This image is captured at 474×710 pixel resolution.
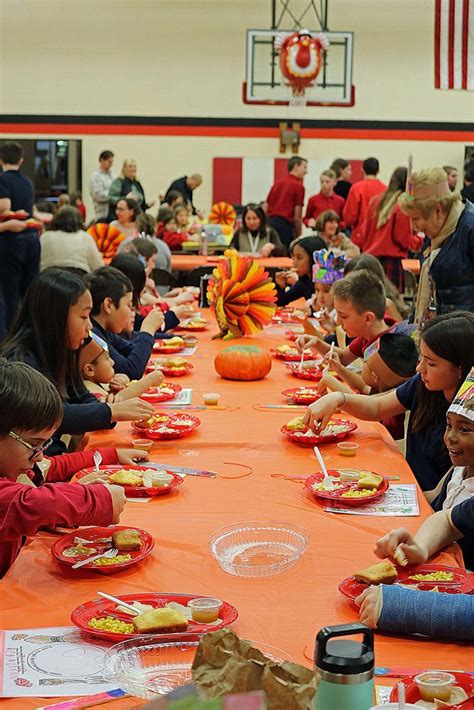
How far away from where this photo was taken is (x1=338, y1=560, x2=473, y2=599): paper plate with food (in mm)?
2070

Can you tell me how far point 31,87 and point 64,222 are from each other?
8210 millimetres

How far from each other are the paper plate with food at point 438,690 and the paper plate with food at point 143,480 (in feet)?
4.15

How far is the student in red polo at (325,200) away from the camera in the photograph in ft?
39.8

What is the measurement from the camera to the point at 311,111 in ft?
52.4

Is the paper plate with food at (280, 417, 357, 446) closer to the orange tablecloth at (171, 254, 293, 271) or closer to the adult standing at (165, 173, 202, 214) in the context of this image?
the orange tablecloth at (171, 254, 293, 271)

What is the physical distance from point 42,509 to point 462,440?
3.64ft

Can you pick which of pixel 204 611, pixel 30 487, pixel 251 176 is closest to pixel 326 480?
pixel 30 487

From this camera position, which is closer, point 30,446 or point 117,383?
point 30,446

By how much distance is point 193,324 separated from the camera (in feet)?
21.1

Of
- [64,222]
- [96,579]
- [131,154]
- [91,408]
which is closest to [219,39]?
[131,154]

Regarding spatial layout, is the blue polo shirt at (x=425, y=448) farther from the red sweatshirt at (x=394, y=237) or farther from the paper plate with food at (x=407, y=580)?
the red sweatshirt at (x=394, y=237)

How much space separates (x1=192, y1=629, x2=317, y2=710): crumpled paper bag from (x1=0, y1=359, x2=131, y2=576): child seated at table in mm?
1133

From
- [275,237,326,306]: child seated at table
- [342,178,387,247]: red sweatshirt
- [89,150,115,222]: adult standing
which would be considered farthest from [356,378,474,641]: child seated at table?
[89,150,115,222]: adult standing

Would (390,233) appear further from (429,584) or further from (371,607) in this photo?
(371,607)
